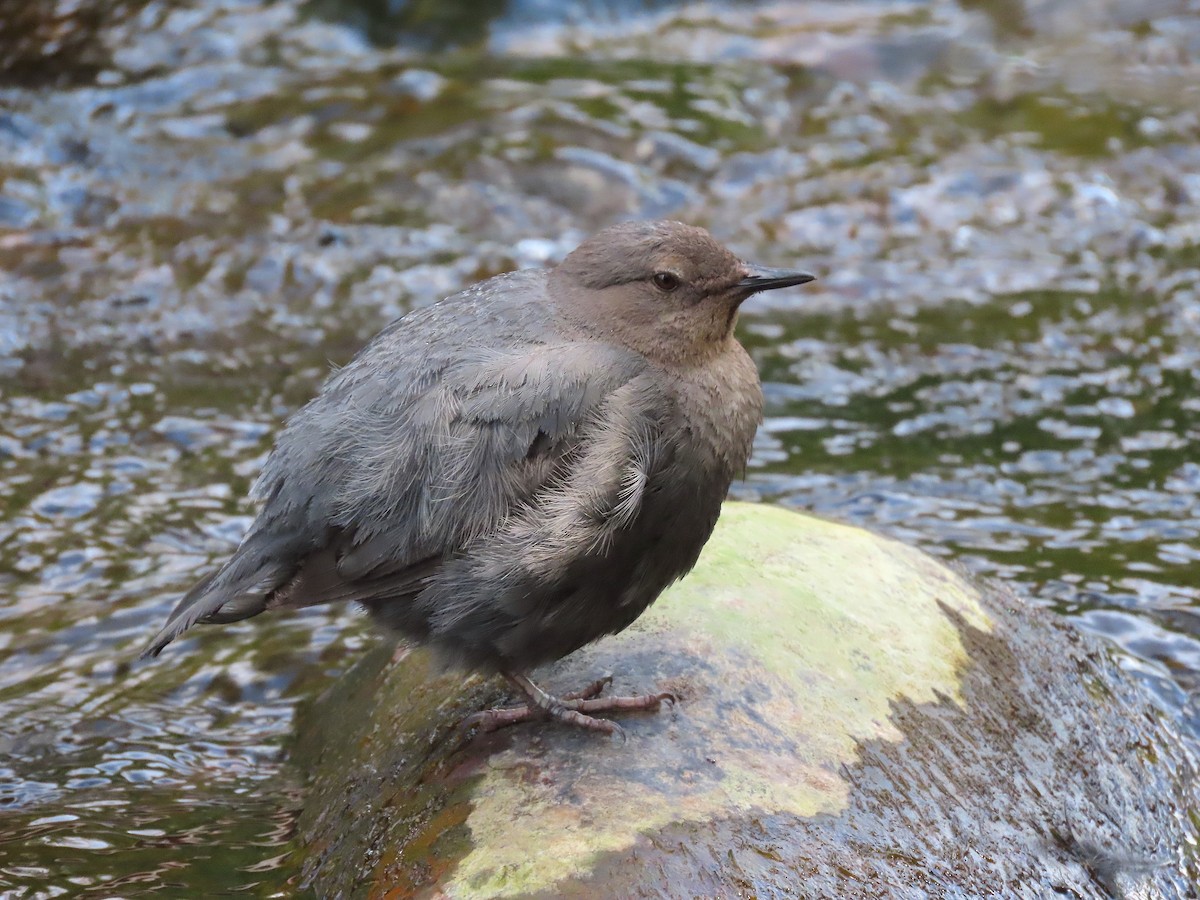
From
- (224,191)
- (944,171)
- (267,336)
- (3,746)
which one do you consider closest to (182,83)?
(224,191)

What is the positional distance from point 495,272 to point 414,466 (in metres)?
4.15

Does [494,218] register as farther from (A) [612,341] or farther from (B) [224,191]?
(A) [612,341]

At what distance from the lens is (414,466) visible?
3.04m

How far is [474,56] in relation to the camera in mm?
9328

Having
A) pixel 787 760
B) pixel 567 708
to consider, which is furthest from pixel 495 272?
pixel 787 760

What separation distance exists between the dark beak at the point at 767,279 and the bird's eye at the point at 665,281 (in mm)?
161

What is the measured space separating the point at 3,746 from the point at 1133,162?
6802mm

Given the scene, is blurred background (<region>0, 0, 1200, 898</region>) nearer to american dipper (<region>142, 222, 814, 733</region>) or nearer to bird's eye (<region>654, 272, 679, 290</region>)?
american dipper (<region>142, 222, 814, 733</region>)

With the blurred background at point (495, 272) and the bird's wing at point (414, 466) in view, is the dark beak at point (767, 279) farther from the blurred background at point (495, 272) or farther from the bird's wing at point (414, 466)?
the blurred background at point (495, 272)

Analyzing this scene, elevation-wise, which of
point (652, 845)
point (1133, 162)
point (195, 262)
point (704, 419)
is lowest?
point (1133, 162)

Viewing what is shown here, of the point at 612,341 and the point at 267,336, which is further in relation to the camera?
the point at 267,336

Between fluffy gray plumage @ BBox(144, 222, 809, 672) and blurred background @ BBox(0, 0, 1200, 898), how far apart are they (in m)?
0.67

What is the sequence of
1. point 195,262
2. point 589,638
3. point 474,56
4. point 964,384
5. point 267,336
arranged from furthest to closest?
point 474,56, point 195,262, point 267,336, point 964,384, point 589,638

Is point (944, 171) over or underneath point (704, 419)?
underneath
